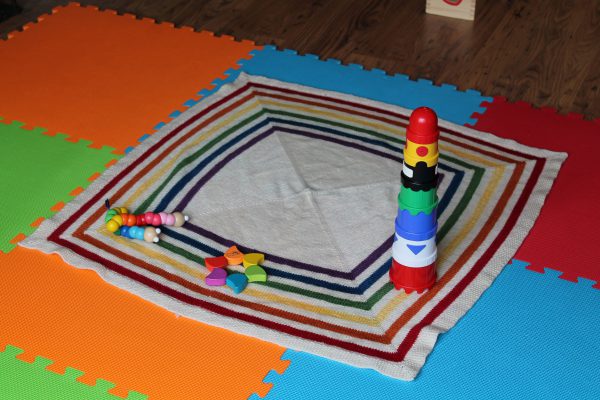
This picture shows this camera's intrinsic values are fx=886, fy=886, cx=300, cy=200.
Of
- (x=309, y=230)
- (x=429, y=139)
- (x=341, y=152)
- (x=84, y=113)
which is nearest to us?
(x=429, y=139)

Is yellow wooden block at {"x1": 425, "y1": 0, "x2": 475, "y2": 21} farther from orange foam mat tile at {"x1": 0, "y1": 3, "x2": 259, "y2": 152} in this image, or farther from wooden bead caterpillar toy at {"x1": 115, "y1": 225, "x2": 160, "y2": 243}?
wooden bead caterpillar toy at {"x1": 115, "y1": 225, "x2": 160, "y2": 243}

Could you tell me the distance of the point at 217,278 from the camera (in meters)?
1.84

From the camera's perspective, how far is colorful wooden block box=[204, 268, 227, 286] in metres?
1.84

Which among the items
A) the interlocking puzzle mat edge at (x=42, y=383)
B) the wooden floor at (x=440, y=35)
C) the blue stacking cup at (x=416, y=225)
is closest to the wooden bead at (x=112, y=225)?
the interlocking puzzle mat edge at (x=42, y=383)

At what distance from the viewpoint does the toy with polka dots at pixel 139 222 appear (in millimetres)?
1953

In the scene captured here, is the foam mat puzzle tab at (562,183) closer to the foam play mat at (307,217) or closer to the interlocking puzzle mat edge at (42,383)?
the foam play mat at (307,217)

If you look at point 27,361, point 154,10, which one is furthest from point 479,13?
point 27,361

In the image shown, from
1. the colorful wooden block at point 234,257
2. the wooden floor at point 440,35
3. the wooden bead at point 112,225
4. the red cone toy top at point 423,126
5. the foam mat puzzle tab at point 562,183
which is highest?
the red cone toy top at point 423,126

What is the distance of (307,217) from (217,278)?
0.29 meters

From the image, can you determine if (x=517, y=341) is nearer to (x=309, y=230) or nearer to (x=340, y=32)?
(x=309, y=230)

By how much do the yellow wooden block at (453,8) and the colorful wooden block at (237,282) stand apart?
1.39m

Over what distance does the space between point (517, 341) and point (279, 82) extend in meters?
1.11

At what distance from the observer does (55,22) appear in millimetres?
2896

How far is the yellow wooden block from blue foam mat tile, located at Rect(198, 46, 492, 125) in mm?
421
